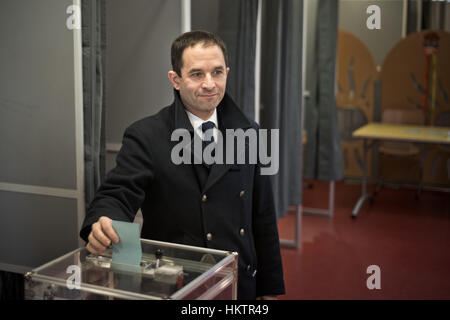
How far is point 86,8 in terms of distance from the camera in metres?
2.42

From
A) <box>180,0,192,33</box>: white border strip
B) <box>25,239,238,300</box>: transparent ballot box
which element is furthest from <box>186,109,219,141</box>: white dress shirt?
<box>180,0,192,33</box>: white border strip

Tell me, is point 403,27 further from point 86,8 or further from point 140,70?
point 86,8

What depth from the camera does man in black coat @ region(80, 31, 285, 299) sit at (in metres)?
1.70

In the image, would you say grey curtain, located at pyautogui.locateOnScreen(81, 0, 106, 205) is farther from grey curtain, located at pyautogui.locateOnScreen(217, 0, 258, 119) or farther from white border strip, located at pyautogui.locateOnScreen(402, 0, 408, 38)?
white border strip, located at pyautogui.locateOnScreen(402, 0, 408, 38)

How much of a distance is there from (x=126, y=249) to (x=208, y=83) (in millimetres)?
603

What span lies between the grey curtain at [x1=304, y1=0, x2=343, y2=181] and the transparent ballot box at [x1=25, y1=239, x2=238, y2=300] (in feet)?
13.0

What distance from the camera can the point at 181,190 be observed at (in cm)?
175

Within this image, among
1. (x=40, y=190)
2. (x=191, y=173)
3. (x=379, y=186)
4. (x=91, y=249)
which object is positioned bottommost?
(x=379, y=186)

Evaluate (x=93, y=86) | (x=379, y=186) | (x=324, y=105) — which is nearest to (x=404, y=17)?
(x=379, y=186)

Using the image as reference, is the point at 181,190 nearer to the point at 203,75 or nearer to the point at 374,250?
the point at 203,75

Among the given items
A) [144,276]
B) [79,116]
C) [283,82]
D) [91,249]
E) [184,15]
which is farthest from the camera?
[283,82]

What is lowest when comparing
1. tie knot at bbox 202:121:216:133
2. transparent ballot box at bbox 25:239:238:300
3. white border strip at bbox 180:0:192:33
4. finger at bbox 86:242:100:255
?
transparent ballot box at bbox 25:239:238:300

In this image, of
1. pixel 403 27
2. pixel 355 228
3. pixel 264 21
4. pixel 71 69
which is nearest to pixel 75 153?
pixel 71 69

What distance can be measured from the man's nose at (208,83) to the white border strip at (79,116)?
929mm
